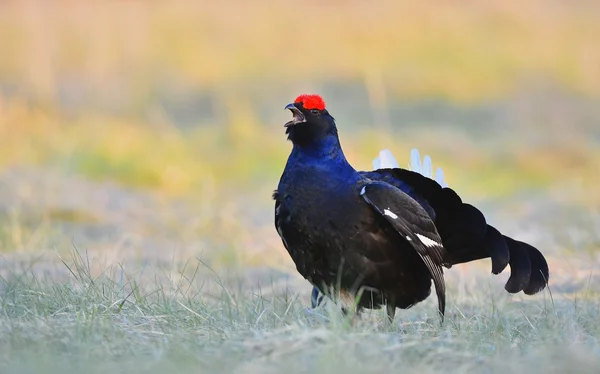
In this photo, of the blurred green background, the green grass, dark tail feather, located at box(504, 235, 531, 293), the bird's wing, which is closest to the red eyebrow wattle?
the bird's wing

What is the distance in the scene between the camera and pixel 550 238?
769 centimetres

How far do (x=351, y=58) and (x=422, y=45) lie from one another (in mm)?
1219

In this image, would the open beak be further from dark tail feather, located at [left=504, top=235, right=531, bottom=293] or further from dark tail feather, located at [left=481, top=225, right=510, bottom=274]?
dark tail feather, located at [left=504, top=235, right=531, bottom=293]

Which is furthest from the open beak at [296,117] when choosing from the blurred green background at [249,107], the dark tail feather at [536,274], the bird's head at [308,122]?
the blurred green background at [249,107]

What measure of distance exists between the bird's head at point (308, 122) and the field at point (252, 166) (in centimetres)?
73

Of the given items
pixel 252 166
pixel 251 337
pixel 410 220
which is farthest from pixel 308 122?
pixel 252 166

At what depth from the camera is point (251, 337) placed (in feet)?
12.5

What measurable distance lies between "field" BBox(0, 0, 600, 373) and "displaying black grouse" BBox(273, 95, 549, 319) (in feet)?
0.55

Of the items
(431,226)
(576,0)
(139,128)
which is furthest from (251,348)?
(576,0)

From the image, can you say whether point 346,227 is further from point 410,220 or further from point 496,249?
point 496,249

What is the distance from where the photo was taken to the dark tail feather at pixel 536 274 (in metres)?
5.02

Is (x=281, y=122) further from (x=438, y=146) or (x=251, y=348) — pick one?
(x=251, y=348)

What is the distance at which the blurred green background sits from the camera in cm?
836

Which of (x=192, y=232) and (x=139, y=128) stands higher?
(x=139, y=128)
